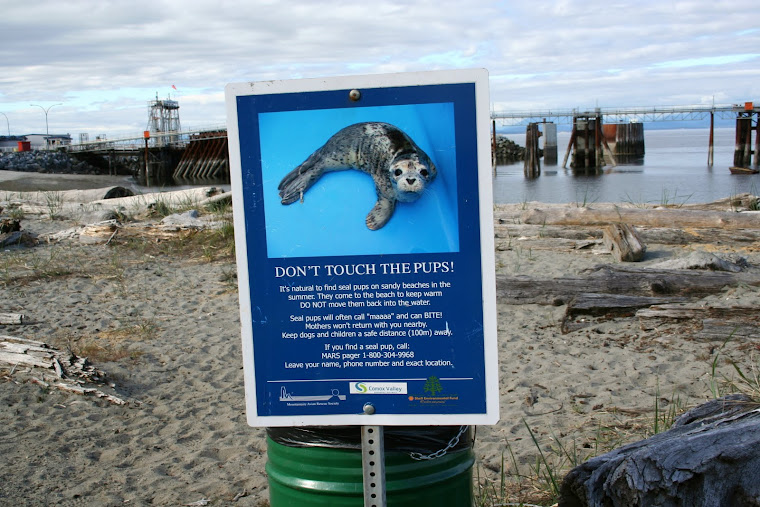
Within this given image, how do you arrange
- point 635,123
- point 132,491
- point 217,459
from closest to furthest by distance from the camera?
point 132,491, point 217,459, point 635,123

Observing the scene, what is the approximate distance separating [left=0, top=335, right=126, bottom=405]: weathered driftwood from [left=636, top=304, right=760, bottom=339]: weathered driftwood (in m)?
4.15

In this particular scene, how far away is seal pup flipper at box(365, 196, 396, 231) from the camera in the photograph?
6.63 feet

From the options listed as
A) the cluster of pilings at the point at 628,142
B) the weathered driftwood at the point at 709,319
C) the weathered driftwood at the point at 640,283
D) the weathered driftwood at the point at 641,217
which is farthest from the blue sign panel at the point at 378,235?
the cluster of pilings at the point at 628,142

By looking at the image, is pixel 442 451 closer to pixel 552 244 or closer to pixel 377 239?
pixel 377 239

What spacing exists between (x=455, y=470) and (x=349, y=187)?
0.94m

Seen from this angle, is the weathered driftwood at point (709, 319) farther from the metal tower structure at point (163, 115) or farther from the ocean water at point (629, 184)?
the metal tower structure at point (163, 115)

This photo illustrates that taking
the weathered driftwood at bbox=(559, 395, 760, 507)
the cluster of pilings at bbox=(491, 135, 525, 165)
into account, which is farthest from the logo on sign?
the cluster of pilings at bbox=(491, 135, 525, 165)

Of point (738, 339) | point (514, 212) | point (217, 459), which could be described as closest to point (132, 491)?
point (217, 459)

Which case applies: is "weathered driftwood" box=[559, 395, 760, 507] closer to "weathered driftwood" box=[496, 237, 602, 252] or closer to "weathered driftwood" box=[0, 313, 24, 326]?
"weathered driftwood" box=[0, 313, 24, 326]

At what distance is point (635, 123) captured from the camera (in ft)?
170

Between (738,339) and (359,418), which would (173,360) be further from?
(738,339)

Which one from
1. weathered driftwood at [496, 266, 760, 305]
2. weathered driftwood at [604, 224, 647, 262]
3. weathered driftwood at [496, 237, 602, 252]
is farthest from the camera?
weathered driftwood at [496, 237, 602, 252]

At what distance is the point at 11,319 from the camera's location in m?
6.23

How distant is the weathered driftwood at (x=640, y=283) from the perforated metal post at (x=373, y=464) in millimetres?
4601
